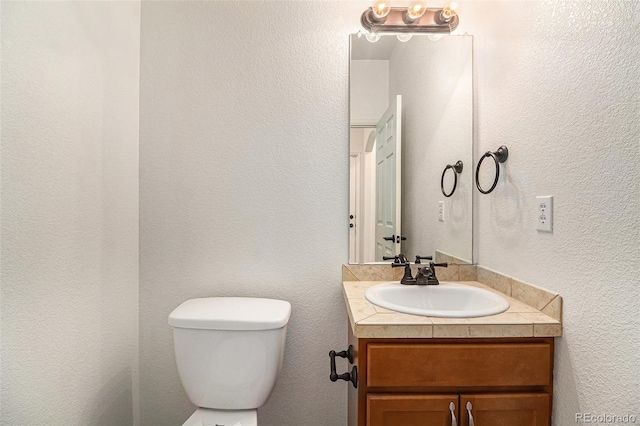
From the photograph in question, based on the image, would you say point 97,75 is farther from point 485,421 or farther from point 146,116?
point 485,421

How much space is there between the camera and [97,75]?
120cm

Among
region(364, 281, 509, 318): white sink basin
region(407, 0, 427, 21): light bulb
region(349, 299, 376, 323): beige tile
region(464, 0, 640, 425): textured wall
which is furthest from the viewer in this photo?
region(407, 0, 427, 21): light bulb

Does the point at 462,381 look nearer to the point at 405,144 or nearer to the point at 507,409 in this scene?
the point at 507,409

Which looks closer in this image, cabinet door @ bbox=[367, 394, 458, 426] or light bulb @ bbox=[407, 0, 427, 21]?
cabinet door @ bbox=[367, 394, 458, 426]

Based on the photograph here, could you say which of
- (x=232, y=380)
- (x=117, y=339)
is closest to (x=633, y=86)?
(x=232, y=380)

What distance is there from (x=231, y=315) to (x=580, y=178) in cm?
118

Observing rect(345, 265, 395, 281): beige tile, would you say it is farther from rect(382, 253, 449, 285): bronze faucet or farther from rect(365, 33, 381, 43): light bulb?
rect(365, 33, 381, 43): light bulb

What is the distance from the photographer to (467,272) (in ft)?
4.76

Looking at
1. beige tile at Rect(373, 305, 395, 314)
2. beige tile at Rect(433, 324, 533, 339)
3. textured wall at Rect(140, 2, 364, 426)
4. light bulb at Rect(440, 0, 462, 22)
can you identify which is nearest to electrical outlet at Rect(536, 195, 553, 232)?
beige tile at Rect(433, 324, 533, 339)

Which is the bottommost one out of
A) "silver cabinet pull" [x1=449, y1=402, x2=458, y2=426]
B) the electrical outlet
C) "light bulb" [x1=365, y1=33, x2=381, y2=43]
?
"silver cabinet pull" [x1=449, y1=402, x2=458, y2=426]

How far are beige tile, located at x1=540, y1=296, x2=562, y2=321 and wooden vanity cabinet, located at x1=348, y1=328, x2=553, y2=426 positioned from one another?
0.26ft

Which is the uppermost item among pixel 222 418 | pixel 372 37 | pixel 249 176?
pixel 372 37

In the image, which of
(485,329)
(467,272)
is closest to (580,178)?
(485,329)

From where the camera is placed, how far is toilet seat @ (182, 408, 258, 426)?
1132mm
